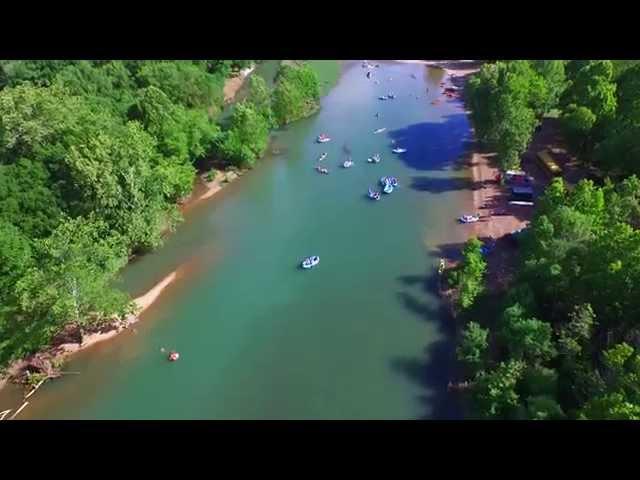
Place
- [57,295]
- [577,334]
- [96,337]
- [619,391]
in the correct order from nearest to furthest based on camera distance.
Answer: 1. [619,391]
2. [577,334]
3. [57,295]
4. [96,337]

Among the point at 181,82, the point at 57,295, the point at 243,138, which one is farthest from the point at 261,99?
the point at 57,295

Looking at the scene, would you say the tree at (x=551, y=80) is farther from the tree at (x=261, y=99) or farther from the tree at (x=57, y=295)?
the tree at (x=57, y=295)

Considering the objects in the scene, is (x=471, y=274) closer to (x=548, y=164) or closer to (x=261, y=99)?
(x=548, y=164)

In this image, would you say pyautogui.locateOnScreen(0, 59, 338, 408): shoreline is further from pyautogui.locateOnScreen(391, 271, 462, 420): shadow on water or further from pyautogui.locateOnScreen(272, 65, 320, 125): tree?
pyautogui.locateOnScreen(391, 271, 462, 420): shadow on water

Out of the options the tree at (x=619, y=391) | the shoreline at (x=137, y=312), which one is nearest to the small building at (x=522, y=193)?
the tree at (x=619, y=391)

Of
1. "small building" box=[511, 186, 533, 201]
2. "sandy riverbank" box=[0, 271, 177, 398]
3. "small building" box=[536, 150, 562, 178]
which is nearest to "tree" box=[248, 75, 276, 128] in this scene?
"sandy riverbank" box=[0, 271, 177, 398]

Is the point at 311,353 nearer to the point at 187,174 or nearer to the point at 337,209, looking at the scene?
the point at 337,209
